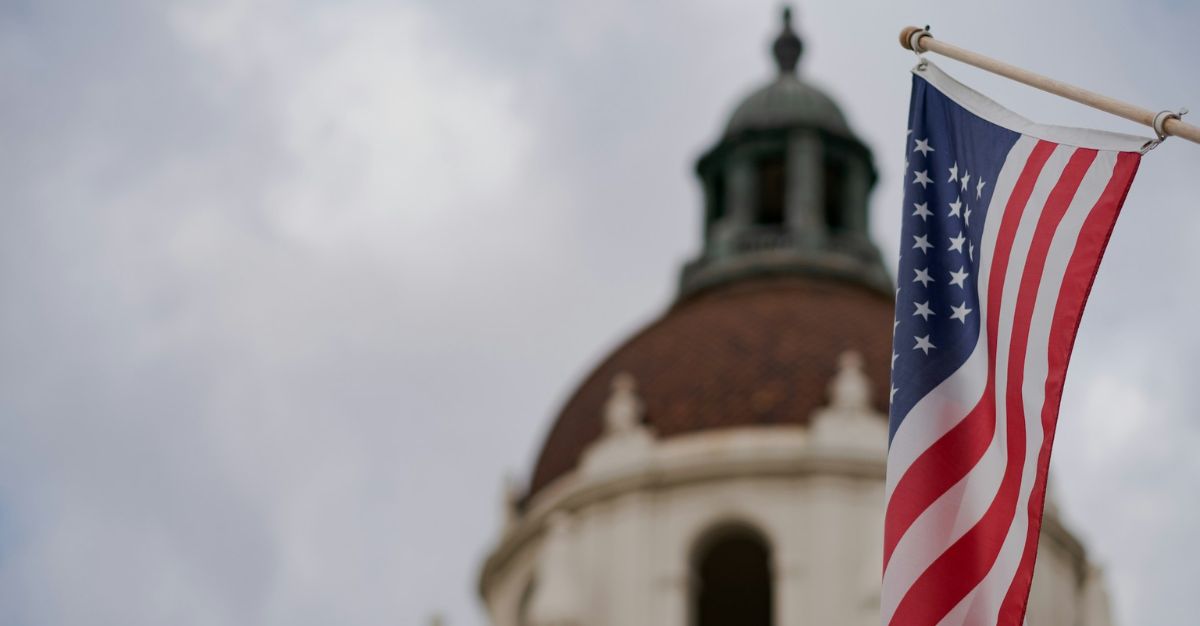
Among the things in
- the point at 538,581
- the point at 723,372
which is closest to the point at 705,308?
the point at 723,372

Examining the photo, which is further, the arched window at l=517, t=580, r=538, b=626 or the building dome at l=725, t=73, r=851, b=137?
the building dome at l=725, t=73, r=851, b=137

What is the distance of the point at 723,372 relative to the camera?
33.3m

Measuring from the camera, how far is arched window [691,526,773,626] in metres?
33.6

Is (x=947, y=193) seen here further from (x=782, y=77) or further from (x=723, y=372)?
(x=782, y=77)

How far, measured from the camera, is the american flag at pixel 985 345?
1336cm

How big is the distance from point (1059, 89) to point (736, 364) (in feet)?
65.5

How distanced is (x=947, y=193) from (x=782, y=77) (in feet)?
88.9

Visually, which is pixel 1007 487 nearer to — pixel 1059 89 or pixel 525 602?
pixel 1059 89

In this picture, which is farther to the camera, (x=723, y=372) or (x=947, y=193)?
(x=723, y=372)

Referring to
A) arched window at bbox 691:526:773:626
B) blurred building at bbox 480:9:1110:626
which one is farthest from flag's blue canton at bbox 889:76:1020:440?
arched window at bbox 691:526:773:626

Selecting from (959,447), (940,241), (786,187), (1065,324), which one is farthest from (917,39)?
(786,187)

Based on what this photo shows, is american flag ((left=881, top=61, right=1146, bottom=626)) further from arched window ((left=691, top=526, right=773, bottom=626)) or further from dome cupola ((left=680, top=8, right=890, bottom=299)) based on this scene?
dome cupola ((left=680, top=8, right=890, bottom=299))

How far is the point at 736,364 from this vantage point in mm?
33375

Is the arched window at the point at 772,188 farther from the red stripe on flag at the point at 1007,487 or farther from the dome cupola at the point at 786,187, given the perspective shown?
the red stripe on flag at the point at 1007,487
